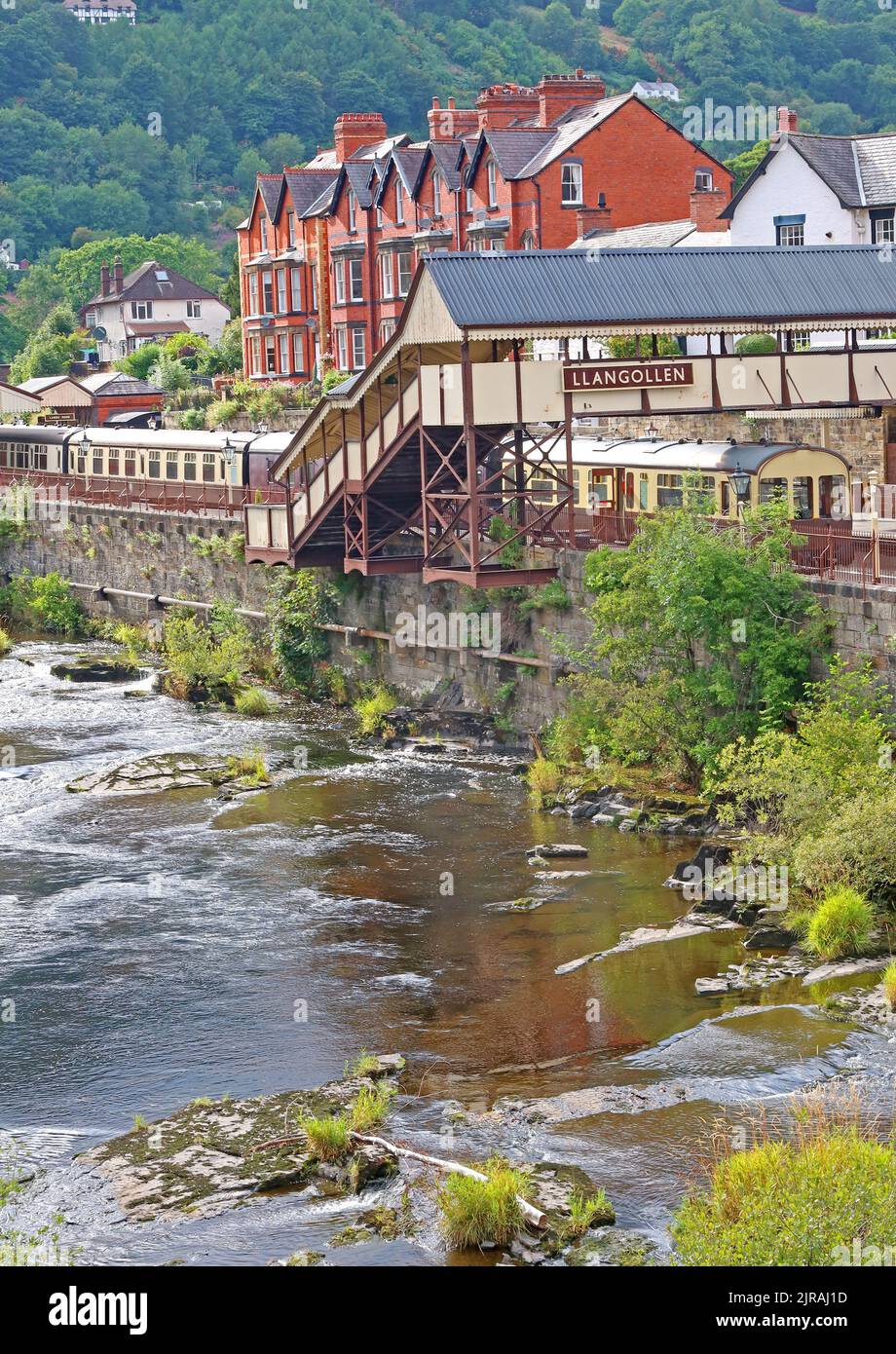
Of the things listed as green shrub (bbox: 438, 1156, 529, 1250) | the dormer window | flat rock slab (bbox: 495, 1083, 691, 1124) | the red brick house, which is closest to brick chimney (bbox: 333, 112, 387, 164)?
the red brick house

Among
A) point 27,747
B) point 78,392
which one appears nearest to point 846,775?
point 27,747

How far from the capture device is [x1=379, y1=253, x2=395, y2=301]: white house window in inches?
2781

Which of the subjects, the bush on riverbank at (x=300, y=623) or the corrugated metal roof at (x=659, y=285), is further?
the bush on riverbank at (x=300, y=623)

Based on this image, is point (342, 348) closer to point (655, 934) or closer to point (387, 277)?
point (387, 277)

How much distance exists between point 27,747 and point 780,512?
17066 millimetres

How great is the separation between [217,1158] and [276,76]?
16344 centimetres

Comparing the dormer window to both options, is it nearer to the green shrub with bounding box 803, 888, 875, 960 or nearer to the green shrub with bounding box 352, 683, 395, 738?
the green shrub with bounding box 352, 683, 395, 738

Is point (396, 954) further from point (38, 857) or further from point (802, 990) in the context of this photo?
point (38, 857)

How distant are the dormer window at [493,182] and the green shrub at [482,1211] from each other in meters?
51.5

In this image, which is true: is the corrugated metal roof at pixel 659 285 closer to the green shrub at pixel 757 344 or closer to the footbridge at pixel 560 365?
the footbridge at pixel 560 365

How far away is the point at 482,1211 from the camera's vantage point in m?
16.3

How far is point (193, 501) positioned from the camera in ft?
174

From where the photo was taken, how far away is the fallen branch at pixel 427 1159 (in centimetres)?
1628

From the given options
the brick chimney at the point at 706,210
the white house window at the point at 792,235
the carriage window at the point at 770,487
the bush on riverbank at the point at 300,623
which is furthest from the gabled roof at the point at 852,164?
the bush on riverbank at the point at 300,623
